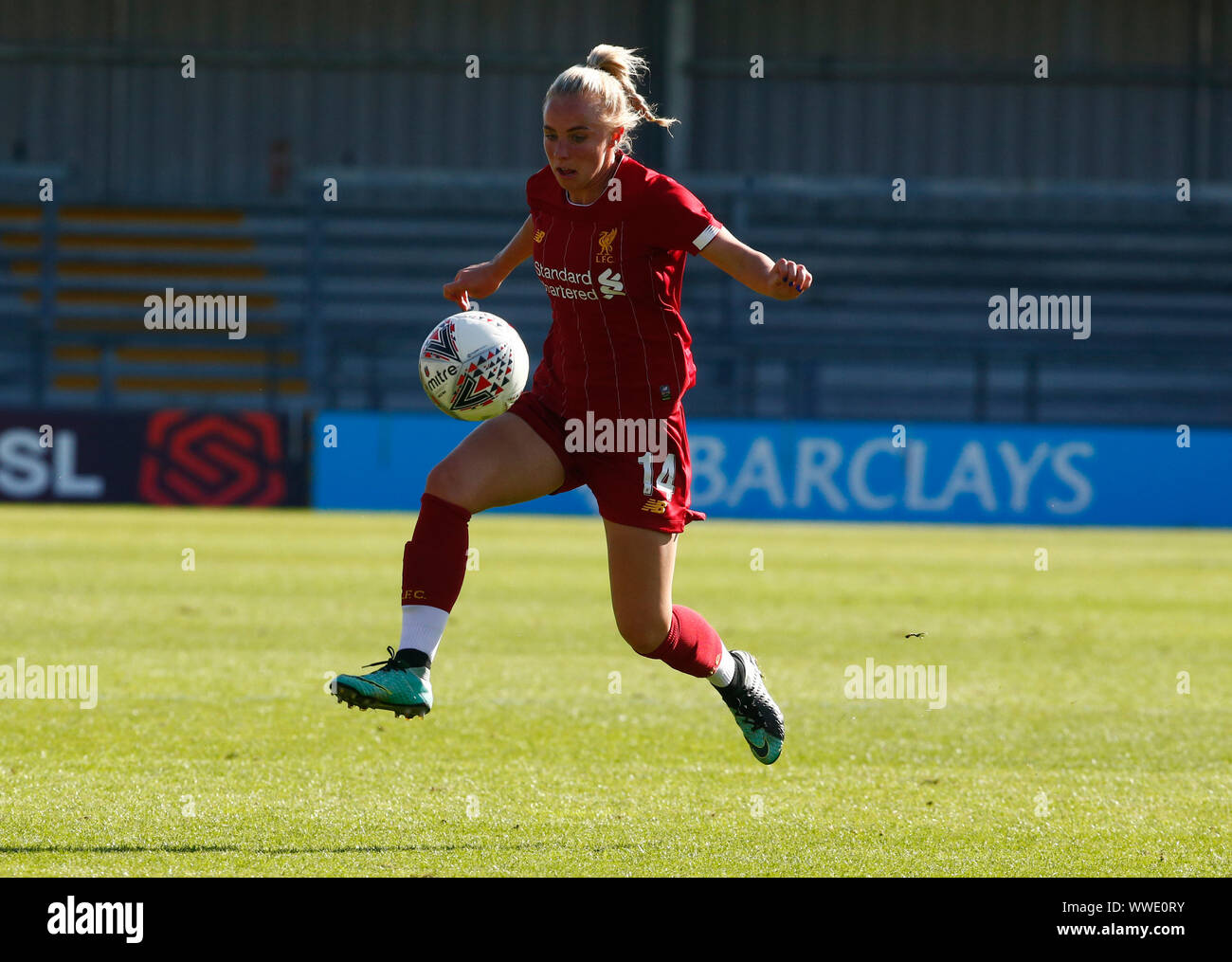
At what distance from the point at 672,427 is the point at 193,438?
48.0 feet

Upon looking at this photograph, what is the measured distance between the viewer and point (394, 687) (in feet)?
14.8

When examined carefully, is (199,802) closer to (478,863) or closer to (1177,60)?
(478,863)

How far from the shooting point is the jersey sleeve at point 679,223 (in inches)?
194

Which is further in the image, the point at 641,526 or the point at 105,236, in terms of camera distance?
the point at 105,236

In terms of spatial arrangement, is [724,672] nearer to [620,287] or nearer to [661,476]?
[661,476]

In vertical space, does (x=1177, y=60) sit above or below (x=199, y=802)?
above

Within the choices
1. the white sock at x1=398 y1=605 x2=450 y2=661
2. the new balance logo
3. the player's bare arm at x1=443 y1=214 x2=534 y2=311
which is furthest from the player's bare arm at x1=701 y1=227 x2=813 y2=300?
the white sock at x1=398 y1=605 x2=450 y2=661

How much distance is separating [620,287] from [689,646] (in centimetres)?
116

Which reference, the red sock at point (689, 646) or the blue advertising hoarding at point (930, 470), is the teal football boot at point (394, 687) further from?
the blue advertising hoarding at point (930, 470)

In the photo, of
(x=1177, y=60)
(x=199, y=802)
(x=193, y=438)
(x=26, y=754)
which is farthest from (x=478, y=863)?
(x=1177, y=60)

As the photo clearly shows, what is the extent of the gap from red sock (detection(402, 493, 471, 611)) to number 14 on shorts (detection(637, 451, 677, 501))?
561 millimetres

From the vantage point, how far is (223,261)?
2695cm

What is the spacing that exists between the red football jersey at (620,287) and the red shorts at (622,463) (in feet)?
0.15

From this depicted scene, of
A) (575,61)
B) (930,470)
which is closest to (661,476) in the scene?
(930,470)
